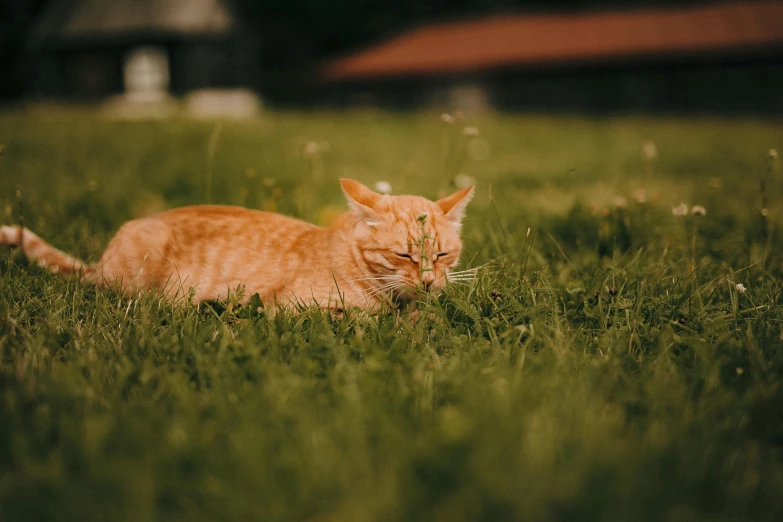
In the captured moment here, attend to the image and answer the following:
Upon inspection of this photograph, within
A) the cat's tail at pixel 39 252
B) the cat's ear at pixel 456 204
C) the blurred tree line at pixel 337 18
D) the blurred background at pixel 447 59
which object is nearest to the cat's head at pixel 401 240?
the cat's ear at pixel 456 204

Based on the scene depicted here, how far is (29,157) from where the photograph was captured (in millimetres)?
5383

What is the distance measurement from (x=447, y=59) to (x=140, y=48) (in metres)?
11.8

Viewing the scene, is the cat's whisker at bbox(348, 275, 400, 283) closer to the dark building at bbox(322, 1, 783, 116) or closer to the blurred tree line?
the dark building at bbox(322, 1, 783, 116)

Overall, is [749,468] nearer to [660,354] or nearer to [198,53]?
[660,354]

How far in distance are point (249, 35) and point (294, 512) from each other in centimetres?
2300

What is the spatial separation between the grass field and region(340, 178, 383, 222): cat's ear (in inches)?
19.6

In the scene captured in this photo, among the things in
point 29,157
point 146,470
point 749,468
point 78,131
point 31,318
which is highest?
point 78,131

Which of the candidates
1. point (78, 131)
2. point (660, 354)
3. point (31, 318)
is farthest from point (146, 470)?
point (78, 131)

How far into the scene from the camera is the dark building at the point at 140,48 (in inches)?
760

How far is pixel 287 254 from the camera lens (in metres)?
2.37

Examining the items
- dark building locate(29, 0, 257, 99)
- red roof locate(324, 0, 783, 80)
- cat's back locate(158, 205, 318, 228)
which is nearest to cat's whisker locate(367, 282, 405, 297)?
cat's back locate(158, 205, 318, 228)

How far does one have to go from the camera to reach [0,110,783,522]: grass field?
1146mm

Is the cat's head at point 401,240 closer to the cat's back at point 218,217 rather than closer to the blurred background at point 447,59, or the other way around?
the cat's back at point 218,217

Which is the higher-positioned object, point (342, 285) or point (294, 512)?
point (342, 285)
